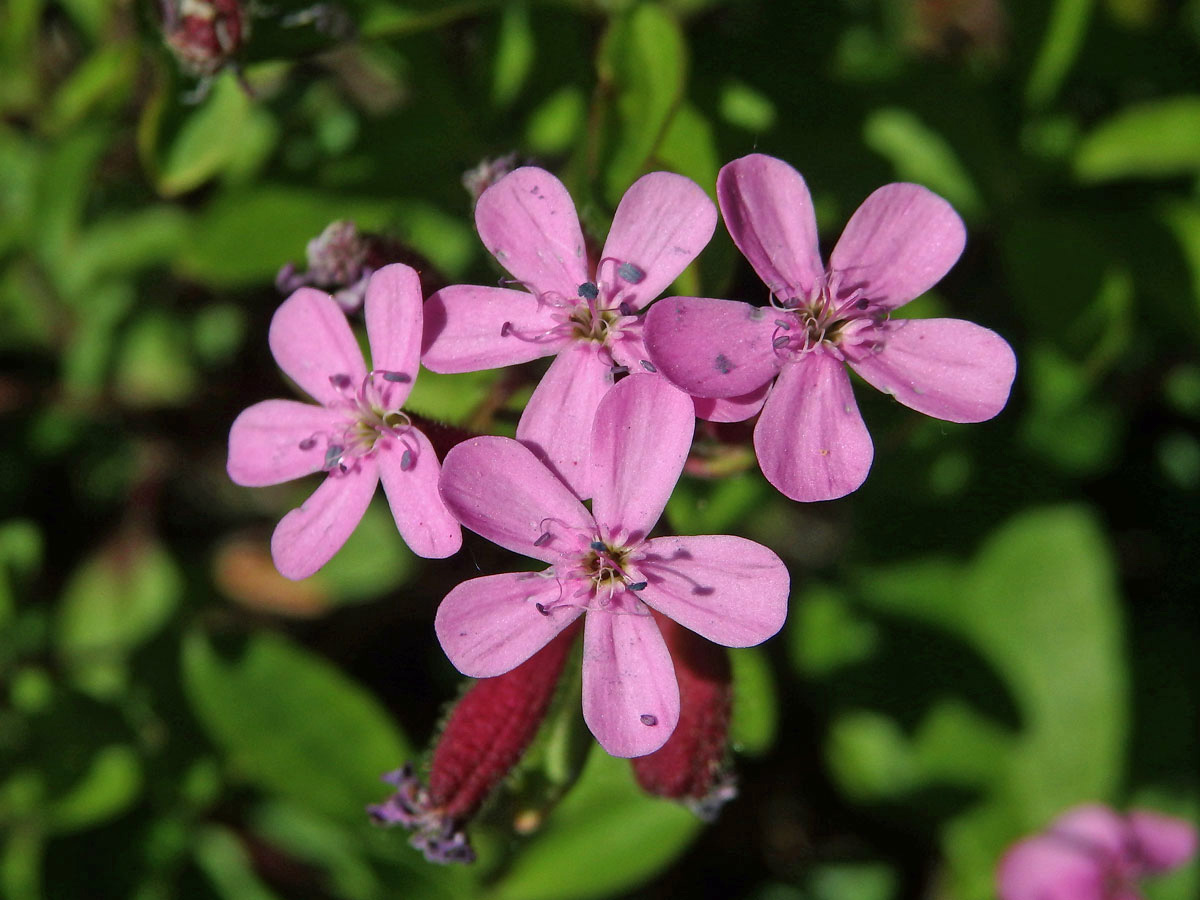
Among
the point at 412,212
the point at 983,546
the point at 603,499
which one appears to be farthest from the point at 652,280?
the point at 983,546

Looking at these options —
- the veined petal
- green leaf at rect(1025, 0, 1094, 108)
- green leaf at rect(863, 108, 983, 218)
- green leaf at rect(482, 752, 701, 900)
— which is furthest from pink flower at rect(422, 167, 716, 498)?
green leaf at rect(1025, 0, 1094, 108)

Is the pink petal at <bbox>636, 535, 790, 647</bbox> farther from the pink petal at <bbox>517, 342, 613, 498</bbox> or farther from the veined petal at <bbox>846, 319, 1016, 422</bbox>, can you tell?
the veined petal at <bbox>846, 319, 1016, 422</bbox>

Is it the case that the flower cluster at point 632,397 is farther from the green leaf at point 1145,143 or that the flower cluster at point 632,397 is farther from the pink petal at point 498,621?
the green leaf at point 1145,143

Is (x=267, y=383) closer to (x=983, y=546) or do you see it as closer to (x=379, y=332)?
(x=379, y=332)

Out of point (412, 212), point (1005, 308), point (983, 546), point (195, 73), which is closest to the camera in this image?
point (195, 73)

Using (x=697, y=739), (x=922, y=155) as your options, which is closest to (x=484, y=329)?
(x=697, y=739)

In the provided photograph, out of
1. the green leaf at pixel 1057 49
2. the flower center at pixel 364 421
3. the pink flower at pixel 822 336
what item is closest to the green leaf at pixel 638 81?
the pink flower at pixel 822 336
